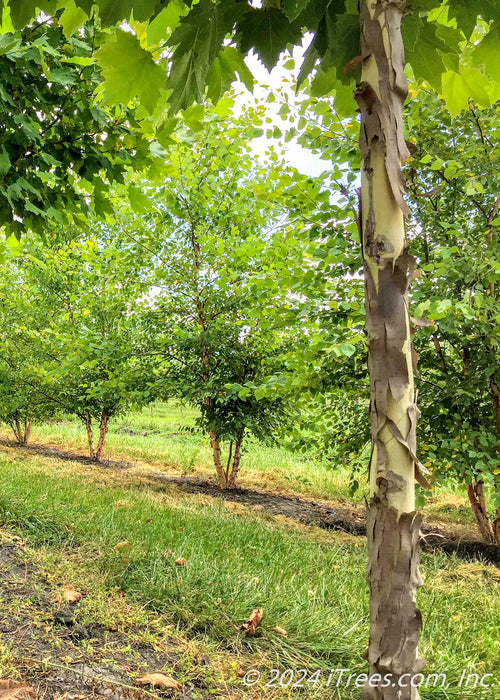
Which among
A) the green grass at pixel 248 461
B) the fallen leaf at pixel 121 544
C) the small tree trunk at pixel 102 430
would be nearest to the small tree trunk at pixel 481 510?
the green grass at pixel 248 461

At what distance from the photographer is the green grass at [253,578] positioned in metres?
2.10

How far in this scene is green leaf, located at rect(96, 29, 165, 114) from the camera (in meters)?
1.31

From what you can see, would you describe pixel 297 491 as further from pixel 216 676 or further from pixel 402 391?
pixel 402 391

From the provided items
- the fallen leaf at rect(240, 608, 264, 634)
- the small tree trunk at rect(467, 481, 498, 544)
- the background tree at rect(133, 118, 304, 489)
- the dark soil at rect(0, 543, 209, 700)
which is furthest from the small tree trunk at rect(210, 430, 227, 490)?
the fallen leaf at rect(240, 608, 264, 634)

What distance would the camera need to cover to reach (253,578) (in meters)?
2.68

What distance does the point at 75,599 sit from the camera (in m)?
2.32

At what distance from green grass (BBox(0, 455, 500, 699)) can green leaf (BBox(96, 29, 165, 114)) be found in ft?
7.74

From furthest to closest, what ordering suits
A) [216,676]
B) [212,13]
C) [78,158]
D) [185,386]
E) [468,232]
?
1. [185,386]
2. [468,232]
3. [78,158]
4. [216,676]
5. [212,13]

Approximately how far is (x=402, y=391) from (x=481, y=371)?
3851 mm

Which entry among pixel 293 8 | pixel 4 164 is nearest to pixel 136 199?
pixel 4 164

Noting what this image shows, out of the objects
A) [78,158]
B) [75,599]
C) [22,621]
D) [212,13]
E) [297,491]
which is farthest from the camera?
[297,491]

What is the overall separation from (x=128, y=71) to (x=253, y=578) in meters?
2.71

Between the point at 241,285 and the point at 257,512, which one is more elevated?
the point at 241,285

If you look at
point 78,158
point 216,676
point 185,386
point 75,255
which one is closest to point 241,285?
point 185,386
